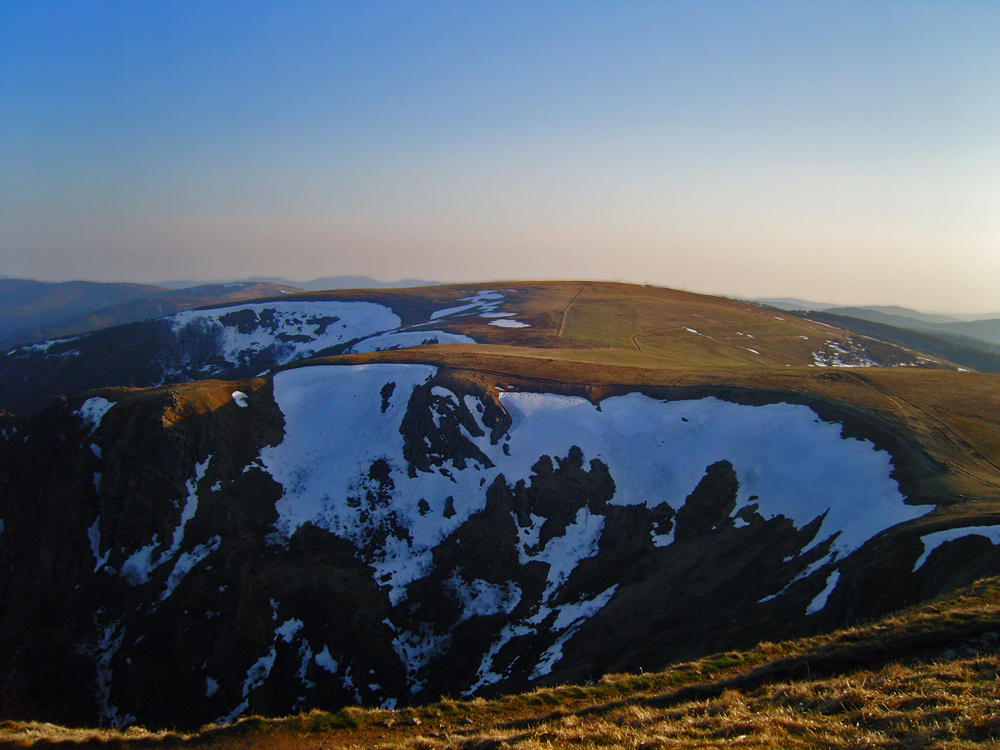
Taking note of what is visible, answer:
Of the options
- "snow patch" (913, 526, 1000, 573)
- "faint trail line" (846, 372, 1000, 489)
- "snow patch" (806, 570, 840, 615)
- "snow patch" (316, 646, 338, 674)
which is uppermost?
"faint trail line" (846, 372, 1000, 489)

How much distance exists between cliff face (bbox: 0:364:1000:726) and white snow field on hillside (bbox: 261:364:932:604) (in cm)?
21

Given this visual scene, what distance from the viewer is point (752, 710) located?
38.4 feet

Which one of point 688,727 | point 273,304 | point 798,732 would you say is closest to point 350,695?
point 688,727

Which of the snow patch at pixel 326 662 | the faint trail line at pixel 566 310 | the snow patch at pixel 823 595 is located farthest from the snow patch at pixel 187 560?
the faint trail line at pixel 566 310

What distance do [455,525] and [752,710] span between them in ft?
105

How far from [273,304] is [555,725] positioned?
128849 millimetres

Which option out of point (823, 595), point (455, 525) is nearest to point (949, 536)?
point (823, 595)

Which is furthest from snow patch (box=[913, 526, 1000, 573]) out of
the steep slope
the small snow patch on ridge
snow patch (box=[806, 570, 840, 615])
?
the small snow patch on ridge

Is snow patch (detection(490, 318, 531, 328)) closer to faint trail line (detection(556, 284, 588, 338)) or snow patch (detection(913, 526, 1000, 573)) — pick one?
faint trail line (detection(556, 284, 588, 338))

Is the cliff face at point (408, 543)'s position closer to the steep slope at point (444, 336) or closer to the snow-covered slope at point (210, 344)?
the steep slope at point (444, 336)

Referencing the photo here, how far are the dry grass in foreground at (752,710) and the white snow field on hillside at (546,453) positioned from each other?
20656 millimetres

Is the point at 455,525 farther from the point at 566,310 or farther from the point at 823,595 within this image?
the point at 566,310

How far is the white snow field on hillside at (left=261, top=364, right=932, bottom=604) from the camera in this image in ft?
124

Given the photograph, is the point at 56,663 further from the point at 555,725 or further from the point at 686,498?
the point at 686,498
